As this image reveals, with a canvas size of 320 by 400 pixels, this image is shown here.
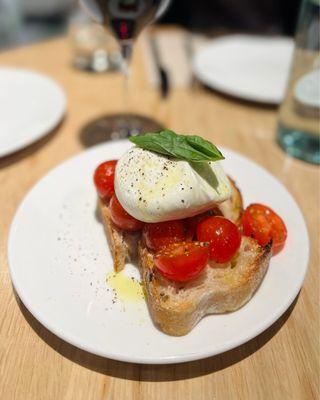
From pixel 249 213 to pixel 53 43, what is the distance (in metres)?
1.99

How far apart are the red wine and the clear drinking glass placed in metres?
0.53

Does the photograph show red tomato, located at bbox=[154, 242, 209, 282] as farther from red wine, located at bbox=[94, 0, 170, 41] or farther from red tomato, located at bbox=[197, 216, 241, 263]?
red wine, located at bbox=[94, 0, 170, 41]

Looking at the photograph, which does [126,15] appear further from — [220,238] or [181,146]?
[220,238]

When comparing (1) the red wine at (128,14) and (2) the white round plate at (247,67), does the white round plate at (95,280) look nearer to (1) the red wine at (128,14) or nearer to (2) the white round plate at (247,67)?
(1) the red wine at (128,14)

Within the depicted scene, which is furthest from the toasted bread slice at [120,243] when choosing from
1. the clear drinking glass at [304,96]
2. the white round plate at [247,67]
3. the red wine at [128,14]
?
the white round plate at [247,67]

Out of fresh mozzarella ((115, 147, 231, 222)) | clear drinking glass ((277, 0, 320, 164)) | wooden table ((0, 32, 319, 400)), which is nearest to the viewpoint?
wooden table ((0, 32, 319, 400))

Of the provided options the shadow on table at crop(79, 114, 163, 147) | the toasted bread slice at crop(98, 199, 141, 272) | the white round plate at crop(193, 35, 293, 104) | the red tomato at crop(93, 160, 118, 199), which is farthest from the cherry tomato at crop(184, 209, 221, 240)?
the white round plate at crop(193, 35, 293, 104)

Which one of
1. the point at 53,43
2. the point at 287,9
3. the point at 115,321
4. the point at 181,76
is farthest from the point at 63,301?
the point at 287,9

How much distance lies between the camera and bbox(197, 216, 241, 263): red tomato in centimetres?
96

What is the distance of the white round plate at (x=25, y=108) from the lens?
1.54 meters

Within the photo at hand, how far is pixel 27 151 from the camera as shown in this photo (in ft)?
5.22

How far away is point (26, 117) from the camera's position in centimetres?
167

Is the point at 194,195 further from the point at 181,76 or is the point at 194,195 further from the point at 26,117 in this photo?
the point at 181,76

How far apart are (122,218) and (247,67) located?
4.90ft
